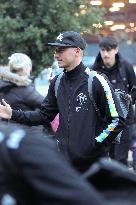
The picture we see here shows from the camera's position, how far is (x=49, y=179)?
2.46 m

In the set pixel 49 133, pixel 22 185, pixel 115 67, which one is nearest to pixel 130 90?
pixel 115 67

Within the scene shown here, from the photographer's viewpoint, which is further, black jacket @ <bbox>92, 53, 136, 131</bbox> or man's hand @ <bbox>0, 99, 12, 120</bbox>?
black jacket @ <bbox>92, 53, 136, 131</bbox>

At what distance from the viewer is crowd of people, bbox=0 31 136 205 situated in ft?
8.11

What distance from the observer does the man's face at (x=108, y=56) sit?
778 cm

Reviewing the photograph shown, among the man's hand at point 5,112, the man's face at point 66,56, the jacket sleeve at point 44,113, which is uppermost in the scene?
the man's face at point 66,56

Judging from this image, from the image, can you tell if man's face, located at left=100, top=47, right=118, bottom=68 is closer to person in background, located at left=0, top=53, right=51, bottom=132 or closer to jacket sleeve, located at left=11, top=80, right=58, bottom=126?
person in background, located at left=0, top=53, right=51, bottom=132

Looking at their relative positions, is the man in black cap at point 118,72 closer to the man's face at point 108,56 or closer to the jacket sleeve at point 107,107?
the man's face at point 108,56

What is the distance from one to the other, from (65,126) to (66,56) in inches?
24.1

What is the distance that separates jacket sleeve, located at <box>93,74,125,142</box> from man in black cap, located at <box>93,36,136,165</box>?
2.07m

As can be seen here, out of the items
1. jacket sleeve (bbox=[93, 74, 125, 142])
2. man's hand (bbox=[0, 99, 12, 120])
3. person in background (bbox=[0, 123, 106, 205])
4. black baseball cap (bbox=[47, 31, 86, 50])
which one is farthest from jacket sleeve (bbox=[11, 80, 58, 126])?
person in background (bbox=[0, 123, 106, 205])

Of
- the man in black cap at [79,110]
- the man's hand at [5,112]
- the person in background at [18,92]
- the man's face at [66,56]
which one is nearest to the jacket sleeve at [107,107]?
the man in black cap at [79,110]

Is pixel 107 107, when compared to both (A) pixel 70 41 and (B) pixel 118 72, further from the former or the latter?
(B) pixel 118 72

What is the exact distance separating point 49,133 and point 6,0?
352 cm

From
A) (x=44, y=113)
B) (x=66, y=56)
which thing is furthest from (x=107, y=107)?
(x=44, y=113)
